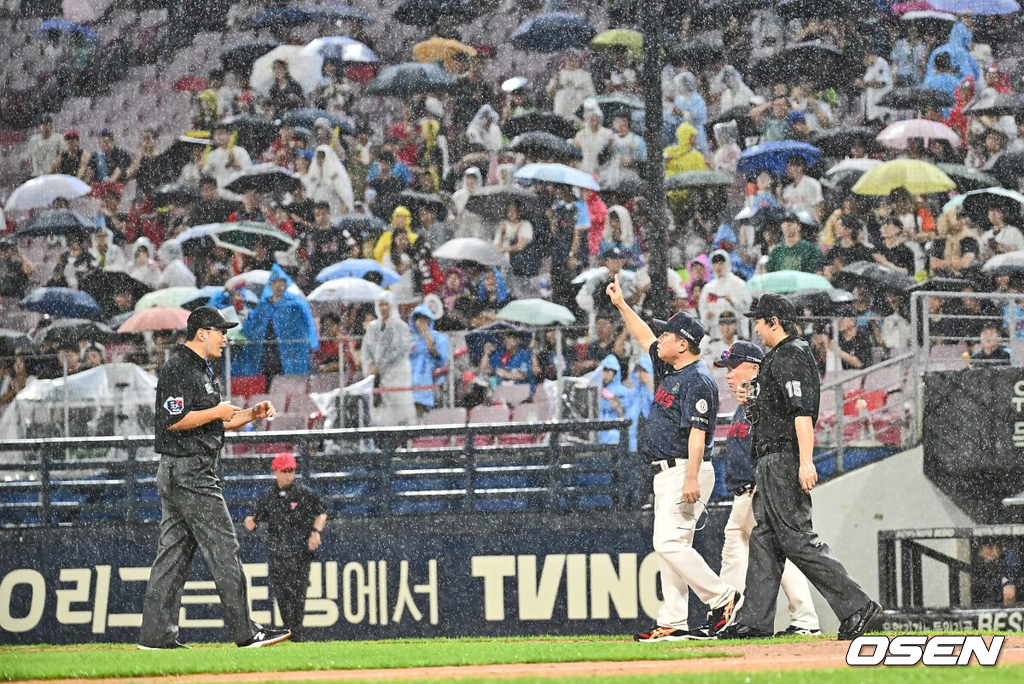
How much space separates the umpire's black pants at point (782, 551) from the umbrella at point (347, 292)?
7311 millimetres

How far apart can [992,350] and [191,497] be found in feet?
23.0

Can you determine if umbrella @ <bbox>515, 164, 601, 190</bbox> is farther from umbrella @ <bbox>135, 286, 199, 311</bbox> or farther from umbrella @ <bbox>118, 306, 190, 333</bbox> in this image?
umbrella @ <bbox>118, 306, 190, 333</bbox>

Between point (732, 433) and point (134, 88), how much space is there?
457 inches

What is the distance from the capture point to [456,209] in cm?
1462

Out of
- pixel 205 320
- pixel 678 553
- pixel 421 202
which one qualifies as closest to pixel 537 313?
pixel 421 202

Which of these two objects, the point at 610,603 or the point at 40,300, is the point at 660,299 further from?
the point at 40,300

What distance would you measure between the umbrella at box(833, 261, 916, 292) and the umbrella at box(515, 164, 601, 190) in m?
2.63

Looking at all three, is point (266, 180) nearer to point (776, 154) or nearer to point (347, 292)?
point (347, 292)

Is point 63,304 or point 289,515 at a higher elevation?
point 63,304

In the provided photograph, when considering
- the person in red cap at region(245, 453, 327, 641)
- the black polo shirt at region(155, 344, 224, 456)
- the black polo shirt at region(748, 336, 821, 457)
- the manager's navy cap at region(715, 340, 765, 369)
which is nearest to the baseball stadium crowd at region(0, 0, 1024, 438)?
the person in red cap at region(245, 453, 327, 641)

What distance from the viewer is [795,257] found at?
1308 centimetres

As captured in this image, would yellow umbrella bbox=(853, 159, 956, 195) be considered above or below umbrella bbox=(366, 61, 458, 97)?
below

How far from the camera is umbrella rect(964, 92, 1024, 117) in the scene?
1449 cm

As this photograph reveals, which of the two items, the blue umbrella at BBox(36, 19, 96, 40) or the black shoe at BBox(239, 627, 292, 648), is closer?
the black shoe at BBox(239, 627, 292, 648)
